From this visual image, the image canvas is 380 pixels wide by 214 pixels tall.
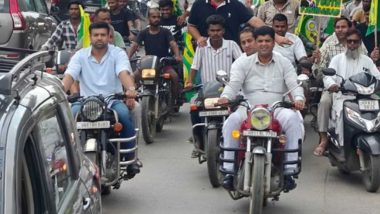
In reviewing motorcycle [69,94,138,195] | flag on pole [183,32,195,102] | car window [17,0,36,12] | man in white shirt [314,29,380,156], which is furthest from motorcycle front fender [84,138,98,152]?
car window [17,0,36,12]

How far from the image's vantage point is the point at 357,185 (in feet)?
29.4

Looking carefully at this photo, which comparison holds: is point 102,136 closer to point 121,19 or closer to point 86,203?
point 86,203

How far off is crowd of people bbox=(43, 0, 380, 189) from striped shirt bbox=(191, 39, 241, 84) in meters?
0.01

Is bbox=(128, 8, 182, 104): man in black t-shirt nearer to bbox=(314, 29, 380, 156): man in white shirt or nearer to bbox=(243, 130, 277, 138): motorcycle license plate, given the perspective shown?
bbox=(314, 29, 380, 156): man in white shirt

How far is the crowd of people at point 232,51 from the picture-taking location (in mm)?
8013

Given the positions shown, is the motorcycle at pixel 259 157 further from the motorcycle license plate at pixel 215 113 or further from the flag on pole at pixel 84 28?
the flag on pole at pixel 84 28

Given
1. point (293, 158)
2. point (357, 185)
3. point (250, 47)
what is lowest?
point (357, 185)

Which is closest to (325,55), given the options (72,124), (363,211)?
(363,211)

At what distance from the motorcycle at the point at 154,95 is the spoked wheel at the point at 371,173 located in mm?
3128

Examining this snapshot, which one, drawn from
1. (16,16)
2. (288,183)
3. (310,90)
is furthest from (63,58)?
(16,16)

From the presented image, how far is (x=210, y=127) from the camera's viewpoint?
8.54m

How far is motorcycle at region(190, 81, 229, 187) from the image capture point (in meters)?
8.42

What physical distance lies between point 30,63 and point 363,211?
4495mm

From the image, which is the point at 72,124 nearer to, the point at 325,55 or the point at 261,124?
the point at 261,124
